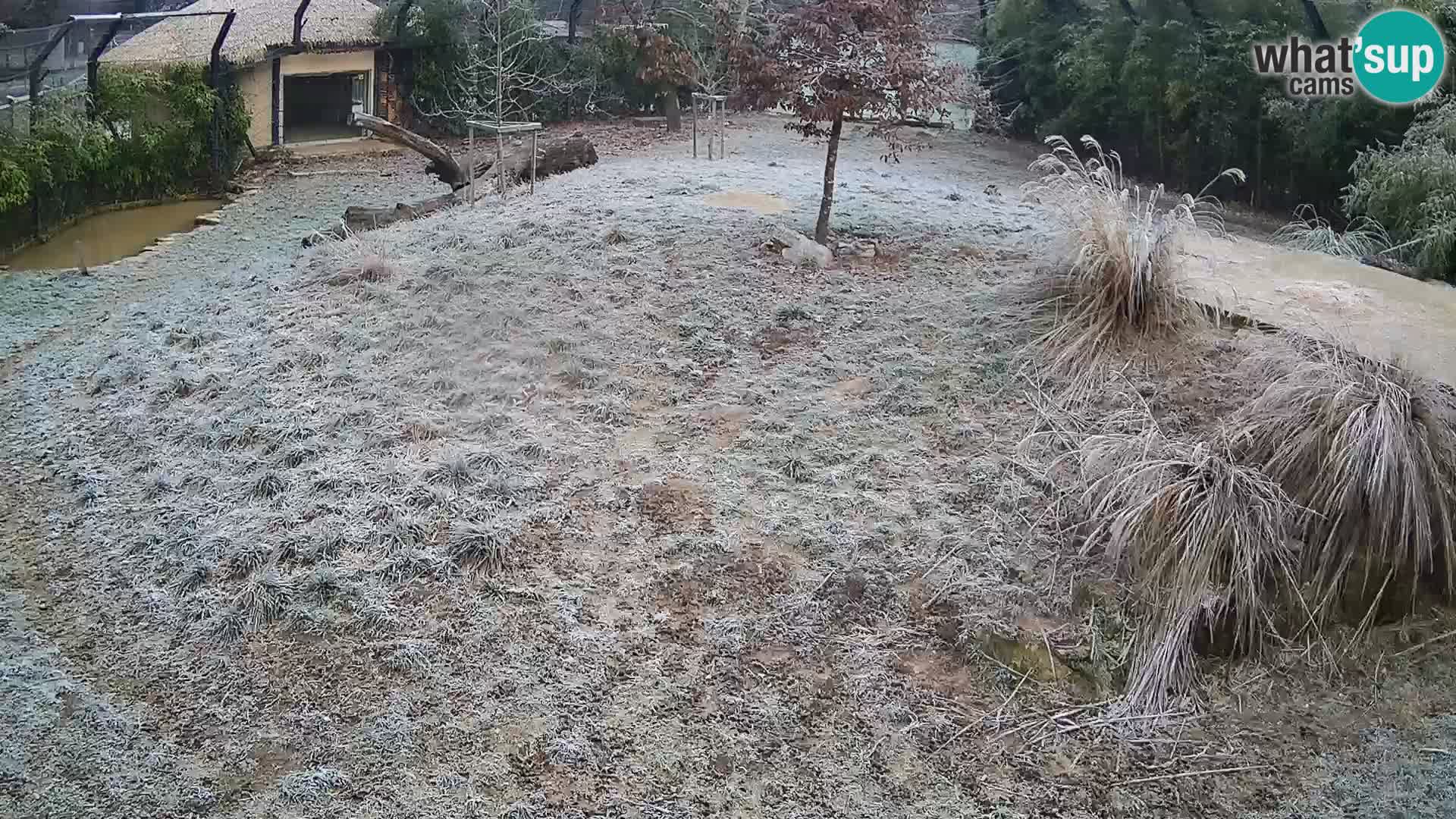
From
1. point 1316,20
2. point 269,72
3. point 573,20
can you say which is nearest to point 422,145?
point 269,72

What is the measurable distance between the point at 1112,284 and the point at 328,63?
35.5 ft

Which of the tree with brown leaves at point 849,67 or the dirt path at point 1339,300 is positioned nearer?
the dirt path at point 1339,300

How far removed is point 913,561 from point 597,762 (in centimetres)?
123

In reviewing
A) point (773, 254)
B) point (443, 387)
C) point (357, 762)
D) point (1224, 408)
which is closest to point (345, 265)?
point (443, 387)

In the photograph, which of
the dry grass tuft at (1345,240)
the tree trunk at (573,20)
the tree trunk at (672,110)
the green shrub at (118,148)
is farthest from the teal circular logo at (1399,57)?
the green shrub at (118,148)

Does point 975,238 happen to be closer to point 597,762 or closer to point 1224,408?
point 1224,408

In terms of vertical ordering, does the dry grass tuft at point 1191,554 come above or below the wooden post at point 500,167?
below

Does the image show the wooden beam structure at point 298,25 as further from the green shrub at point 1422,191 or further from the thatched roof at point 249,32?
the green shrub at point 1422,191

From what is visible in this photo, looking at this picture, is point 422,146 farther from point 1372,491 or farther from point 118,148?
point 1372,491

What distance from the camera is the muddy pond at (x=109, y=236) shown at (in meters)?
7.76

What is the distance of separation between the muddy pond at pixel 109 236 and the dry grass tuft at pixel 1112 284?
6291mm

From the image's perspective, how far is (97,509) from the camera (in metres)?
4.32

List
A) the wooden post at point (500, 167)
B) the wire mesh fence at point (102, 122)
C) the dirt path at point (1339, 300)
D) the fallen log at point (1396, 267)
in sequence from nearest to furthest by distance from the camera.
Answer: the dirt path at point (1339, 300) → the fallen log at point (1396, 267) → the wire mesh fence at point (102, 122) → the wooden post at point (500, 167)

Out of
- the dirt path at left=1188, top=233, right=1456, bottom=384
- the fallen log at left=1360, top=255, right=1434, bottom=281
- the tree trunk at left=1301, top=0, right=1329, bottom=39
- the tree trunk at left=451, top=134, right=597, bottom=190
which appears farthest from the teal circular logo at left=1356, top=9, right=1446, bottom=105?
the tree trunk at left=451, top=134, right=597, bottom=190
